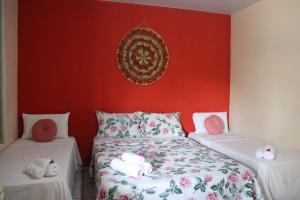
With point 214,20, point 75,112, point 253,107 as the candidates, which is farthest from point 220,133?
point 75,112

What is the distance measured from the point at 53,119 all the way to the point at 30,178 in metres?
1.45

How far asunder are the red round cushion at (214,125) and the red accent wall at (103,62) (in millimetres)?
311

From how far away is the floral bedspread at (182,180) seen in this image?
5.93 ft

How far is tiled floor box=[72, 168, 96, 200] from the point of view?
2.64 metres

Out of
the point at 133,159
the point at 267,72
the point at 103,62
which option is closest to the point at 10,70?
the point at 103,62

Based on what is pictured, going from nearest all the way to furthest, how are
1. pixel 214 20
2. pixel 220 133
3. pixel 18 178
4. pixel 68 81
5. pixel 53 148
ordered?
pixel 18 178, pixel 53 148, pixel 68 81, pixel 220 133, pixel 214 20

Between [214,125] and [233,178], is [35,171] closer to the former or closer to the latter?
[233,178]

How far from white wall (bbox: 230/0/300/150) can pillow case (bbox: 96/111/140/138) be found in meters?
1.66

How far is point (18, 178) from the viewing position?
1.83m

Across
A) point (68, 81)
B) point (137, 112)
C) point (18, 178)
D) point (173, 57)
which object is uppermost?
point (173, 57)

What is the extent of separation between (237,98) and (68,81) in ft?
8.35

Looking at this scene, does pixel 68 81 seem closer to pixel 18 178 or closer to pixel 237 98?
pixel 18 178

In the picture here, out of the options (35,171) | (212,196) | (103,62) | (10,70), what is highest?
(103,62)

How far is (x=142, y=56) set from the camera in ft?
11.9
